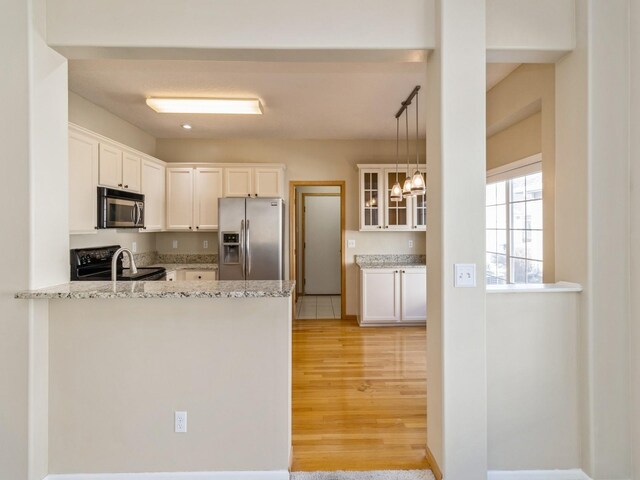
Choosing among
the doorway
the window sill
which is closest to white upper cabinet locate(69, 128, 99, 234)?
the window sill

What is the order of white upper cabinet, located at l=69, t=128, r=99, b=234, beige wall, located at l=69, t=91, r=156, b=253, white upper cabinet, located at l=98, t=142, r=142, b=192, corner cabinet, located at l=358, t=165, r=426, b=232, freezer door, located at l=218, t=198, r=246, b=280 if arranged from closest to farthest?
white upper cabinet, located at l=69, t=128, r=99, b=234
white upper cabinet, located at l=98, t=142, r=142, b=192
beige wall, located at l=69, t=91, r=156, b=253
freezer door, located at l=218, t=198, r=246, b=280
corner cabinet, located at l=358, t=165, r=426, b=232

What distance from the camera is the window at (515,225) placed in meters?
3.12

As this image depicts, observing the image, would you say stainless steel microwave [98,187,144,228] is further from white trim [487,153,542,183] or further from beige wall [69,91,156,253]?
white trim [487,153,542,183]

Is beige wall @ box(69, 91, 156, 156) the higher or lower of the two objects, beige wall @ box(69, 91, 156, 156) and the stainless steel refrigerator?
the higher

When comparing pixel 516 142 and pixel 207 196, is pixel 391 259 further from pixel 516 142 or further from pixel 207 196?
pixel 207 196

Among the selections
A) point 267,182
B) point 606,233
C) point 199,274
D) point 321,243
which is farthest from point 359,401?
point 321,243

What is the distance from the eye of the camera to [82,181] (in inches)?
123

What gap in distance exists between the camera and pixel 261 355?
6.36 ft

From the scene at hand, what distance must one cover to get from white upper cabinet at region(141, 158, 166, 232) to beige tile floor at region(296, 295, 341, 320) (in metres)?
2.51

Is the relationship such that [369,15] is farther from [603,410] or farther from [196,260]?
[196,260]

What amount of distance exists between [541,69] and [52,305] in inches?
140

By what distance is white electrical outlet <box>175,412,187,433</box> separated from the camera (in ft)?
6.32

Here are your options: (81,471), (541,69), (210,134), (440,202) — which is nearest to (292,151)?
(210,134)

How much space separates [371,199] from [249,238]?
1848 mm
